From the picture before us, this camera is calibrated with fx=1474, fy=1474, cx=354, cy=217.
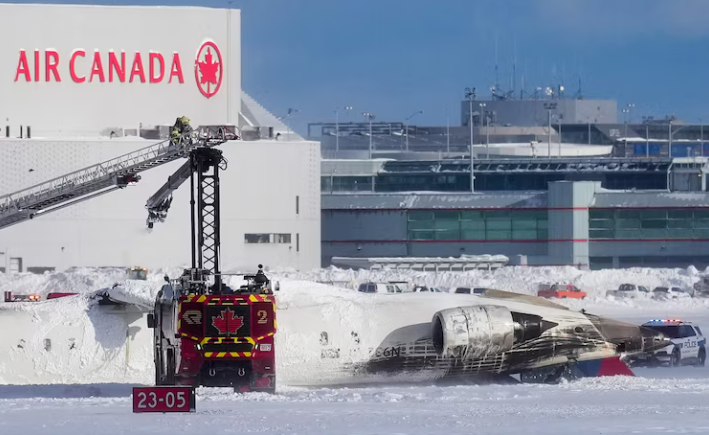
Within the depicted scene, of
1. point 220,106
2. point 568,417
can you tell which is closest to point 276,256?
point 220,106

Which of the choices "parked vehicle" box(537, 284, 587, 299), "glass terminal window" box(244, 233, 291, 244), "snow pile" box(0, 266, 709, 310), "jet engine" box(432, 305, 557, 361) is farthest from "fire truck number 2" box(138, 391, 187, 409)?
"glass terminal window" box(244, 233, 291, 244)

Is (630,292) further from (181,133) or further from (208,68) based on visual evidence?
(181,133)

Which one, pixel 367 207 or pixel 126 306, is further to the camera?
pixel 367 207

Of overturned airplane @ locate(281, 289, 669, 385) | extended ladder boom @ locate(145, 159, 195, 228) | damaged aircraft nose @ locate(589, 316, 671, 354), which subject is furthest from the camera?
extended ladder boom @ locate(145, 159, 195, 228)

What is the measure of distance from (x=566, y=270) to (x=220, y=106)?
79.3 ft

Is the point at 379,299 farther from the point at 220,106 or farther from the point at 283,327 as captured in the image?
the point at 220,106

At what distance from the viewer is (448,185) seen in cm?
12356

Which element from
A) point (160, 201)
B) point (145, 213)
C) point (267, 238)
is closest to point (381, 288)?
point (160, 201)

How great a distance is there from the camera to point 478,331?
37.8m

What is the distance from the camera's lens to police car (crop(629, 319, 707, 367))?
47188mm

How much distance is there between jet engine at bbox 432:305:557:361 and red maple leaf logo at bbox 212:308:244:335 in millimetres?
6918

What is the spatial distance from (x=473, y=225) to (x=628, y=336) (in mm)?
69721

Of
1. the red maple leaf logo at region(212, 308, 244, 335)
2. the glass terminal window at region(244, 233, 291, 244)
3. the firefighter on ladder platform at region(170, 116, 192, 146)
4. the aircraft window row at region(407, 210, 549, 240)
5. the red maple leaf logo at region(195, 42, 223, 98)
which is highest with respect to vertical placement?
the red maple leaf logo at region(195, 42, 223, 98)

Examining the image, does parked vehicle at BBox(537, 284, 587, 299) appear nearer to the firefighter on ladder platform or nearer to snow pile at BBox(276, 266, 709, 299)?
snow pile at BBox(276, 266, 709, 299)
